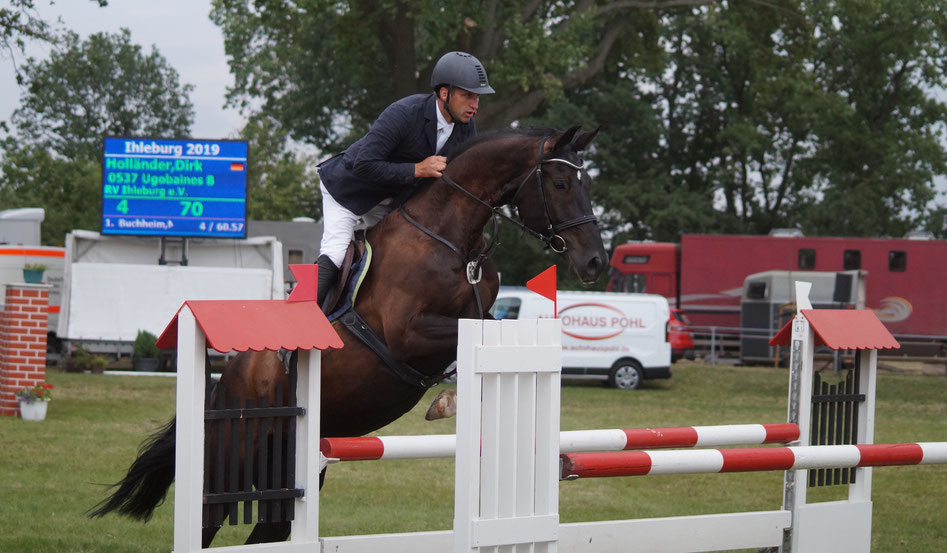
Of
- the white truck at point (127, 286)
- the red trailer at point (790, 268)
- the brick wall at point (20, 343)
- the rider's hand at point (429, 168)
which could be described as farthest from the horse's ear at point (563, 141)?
the red trailer at point (790, 268)

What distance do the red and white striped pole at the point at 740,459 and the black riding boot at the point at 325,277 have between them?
4.48 ft

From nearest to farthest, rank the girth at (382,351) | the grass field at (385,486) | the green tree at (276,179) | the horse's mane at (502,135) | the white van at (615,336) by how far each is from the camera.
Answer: the girth at (382,351)
the horse's mane at (502,135)
the grass field at (385,486)
the white van at (615,336)
the green tree at (276,179)

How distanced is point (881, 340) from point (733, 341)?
2138cm

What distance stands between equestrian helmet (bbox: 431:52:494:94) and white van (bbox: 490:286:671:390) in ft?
46.5

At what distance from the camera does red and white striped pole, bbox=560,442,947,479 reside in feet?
11.2

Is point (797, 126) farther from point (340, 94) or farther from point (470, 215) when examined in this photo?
point (470, 215)

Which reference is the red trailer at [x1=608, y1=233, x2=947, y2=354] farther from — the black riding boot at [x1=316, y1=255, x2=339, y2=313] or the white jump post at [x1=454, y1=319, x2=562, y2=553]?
the white jump post at [x1=454, y1=319, x2=562, y2=553]

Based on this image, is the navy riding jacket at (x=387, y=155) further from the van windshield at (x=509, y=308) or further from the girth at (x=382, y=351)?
the van windshield at (x=509, y=308)

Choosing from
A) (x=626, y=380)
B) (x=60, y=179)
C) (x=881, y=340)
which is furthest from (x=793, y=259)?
(x=60, y=179)

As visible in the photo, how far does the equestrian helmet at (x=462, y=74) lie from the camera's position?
428cm

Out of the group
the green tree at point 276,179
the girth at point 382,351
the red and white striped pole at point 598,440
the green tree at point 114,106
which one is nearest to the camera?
the red and white striped pole at point 598,440

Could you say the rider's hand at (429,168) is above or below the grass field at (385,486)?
above

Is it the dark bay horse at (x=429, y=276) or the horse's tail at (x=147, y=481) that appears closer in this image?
the dark bay horse at (x=429, y=276)

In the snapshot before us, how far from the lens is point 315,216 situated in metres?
42.7
